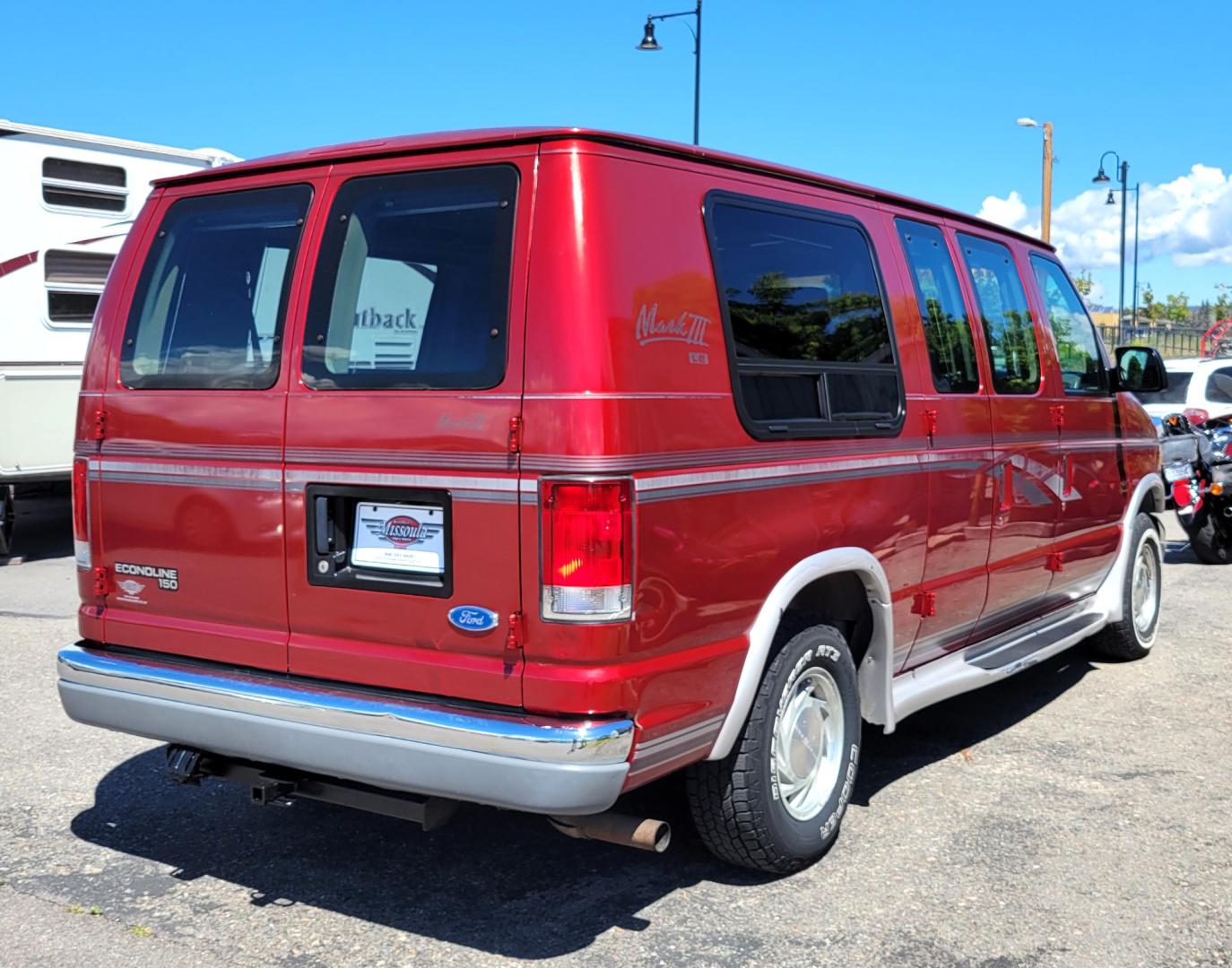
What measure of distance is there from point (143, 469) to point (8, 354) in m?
7.48

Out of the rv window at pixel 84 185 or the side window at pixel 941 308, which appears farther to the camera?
the rv window at pixel 84 185

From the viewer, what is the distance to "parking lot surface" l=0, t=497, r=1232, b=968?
151 inches

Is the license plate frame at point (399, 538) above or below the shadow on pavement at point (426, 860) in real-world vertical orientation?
above

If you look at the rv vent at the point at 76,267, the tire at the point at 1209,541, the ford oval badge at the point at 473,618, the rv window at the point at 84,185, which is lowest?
the tire at the point at 1209,541

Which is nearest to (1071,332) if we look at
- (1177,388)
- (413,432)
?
(413,432)

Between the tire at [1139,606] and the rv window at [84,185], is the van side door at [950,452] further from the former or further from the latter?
the rv window at [84,185]

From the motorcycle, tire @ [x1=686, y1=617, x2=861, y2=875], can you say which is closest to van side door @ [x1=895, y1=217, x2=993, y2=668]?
tire @ [x1=686, y1=617, x2=861, y2=875]

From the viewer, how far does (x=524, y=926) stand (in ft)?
13.0

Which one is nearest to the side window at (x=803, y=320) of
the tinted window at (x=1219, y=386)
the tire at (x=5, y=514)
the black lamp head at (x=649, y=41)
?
the tire at (x=5, y=514)

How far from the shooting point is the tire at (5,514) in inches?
442

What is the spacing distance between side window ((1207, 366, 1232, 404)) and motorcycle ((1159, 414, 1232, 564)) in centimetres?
254

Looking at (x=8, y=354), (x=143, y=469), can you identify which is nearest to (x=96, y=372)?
(x=143, y=469)

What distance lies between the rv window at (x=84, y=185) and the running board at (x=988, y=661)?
8.92 m

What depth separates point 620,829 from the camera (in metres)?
3.77
